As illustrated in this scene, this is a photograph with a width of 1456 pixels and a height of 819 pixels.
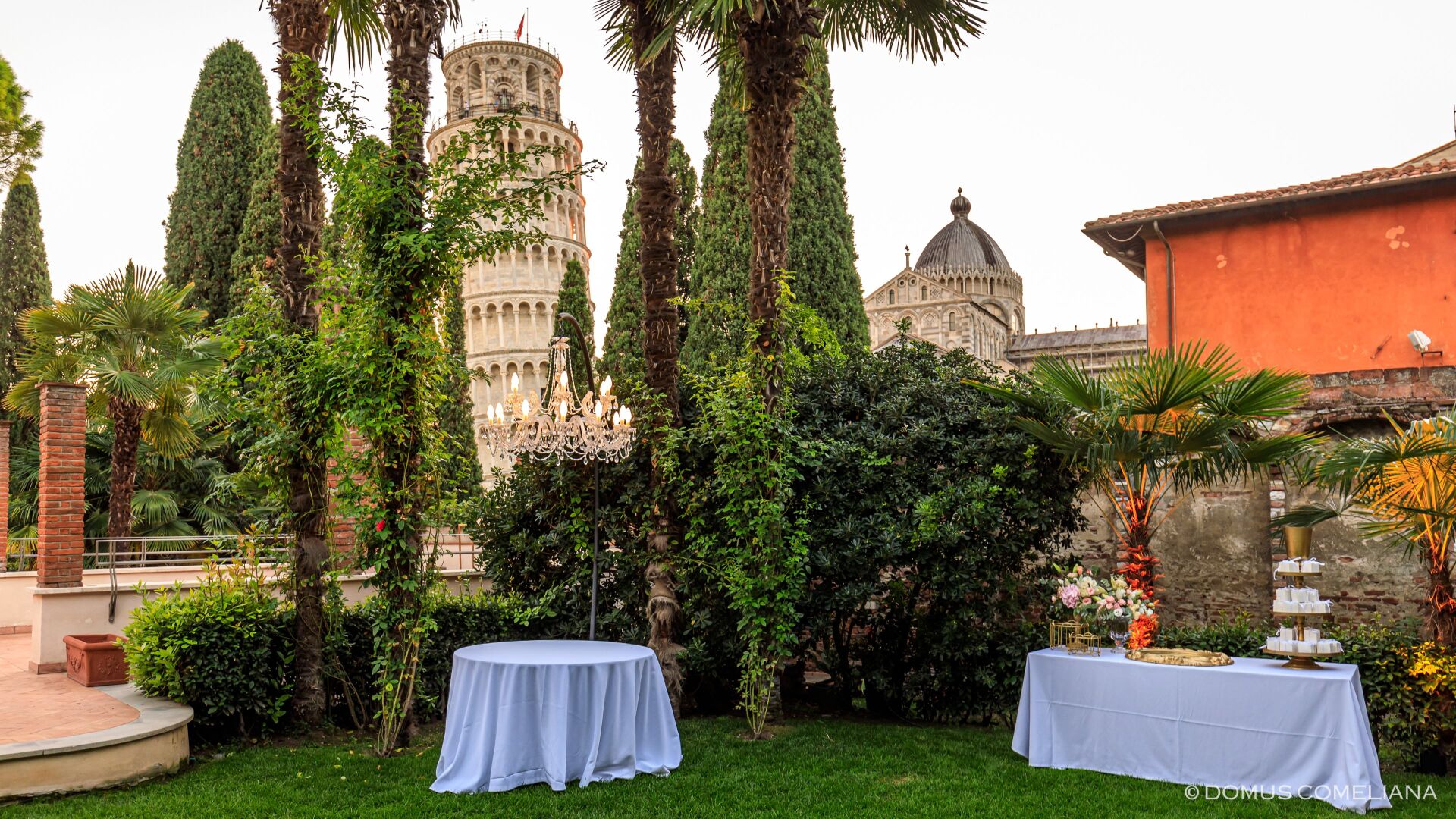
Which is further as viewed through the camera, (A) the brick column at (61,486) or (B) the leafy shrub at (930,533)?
(A) the brick column at (61,486)

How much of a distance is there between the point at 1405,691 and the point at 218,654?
8591 millimetres

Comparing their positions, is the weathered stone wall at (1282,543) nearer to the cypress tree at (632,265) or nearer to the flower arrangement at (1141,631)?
the flower arrangement at (1141,631)

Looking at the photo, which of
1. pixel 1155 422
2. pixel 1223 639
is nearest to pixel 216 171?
pixel 1155 422

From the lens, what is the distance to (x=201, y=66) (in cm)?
2709

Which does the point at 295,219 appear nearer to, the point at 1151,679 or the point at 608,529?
the point at 608,529

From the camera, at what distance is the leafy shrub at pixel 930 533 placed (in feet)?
26.8

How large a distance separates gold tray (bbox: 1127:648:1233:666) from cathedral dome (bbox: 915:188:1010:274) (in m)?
59.7

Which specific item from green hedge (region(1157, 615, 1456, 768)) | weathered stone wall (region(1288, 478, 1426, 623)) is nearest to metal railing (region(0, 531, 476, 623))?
green hedge (region(1157, 615, 1456, 768))

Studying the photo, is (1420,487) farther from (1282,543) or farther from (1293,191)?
(1293,191)

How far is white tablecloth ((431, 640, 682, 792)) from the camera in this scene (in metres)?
6.18

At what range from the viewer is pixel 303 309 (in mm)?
8109

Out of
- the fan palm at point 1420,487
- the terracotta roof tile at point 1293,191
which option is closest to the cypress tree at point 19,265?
the terracotta roof tile at point 1293,191

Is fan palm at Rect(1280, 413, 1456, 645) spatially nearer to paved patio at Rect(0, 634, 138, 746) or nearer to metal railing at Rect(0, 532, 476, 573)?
metal railing at Rect(0, 532, 476, 573)

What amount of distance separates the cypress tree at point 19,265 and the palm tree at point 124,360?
1323cm
